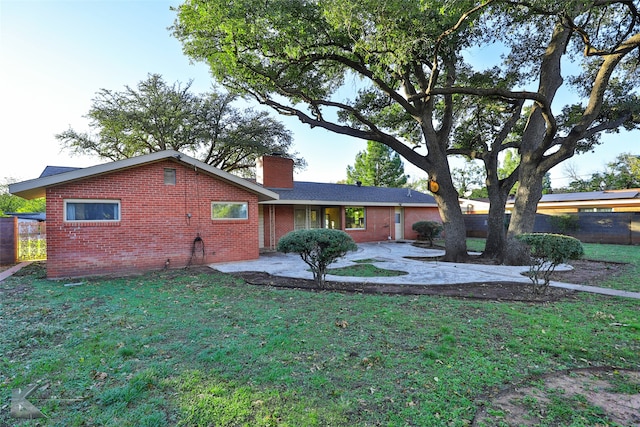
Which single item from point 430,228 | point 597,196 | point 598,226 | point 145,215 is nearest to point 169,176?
point 145,215

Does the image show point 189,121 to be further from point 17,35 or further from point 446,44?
point 446,44

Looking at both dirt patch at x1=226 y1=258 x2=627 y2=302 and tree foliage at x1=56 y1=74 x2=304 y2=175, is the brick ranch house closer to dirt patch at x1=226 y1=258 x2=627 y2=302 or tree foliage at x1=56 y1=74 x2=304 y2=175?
dirt patch at x1=226 y1=258 x2=627 y2=302

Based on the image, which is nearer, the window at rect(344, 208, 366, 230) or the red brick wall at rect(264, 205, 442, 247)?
the red brick wall at rect(264, 205, 442, 247)

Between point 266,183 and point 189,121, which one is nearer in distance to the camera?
point 266,183

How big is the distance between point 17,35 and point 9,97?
3.63 m

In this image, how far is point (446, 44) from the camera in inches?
359

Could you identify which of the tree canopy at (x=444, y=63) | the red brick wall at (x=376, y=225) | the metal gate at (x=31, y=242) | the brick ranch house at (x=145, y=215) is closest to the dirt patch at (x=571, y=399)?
the tree canopy at (x=444, y=63)

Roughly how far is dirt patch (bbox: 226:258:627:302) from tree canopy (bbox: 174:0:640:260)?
2.40 meters

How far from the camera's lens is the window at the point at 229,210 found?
1087cm

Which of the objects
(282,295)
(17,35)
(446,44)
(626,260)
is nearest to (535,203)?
(626,260)

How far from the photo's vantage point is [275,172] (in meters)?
16.1

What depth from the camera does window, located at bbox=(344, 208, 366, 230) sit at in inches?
711

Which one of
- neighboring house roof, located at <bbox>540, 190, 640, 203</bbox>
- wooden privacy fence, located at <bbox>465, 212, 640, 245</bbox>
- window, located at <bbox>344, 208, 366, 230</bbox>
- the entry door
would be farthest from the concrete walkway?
neighboring house roof, located at <bbox>540, 190, 640, 203</bbox>

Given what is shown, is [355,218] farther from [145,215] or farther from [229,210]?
[145,215]
